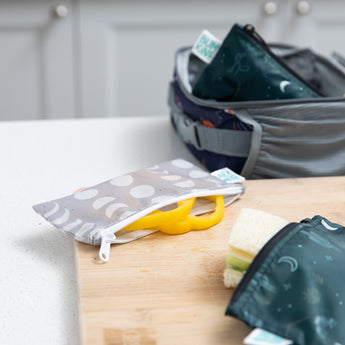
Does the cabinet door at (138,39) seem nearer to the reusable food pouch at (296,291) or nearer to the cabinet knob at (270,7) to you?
the cabinet knob at (270,7)

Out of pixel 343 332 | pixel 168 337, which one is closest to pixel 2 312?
pixel 168 337

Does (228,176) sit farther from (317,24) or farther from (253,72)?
(317,24)

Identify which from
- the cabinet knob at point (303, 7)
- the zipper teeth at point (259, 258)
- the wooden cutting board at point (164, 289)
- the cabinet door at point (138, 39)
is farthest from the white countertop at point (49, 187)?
the cabinet knob at point (303, 7)

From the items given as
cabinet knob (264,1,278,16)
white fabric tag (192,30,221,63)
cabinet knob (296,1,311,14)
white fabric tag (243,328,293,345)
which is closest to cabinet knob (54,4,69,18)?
cabinet knob (264,1,278,16)

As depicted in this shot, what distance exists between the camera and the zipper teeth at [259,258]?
45 cm

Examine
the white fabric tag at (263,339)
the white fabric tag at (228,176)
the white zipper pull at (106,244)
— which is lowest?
the white fabric tag at (228,176)

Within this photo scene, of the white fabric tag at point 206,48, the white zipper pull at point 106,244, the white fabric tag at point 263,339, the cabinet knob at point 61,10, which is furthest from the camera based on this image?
the cabinet knob at point 61,10

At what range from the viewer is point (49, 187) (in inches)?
31.0

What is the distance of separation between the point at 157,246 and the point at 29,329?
164mm

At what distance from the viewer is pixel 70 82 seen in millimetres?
1905

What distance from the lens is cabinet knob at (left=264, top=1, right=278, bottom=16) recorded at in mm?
1855

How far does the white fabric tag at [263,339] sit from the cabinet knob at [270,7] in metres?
1.60

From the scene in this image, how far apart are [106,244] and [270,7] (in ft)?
4.83

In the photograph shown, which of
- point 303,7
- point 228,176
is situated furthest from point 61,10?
point 228,176
